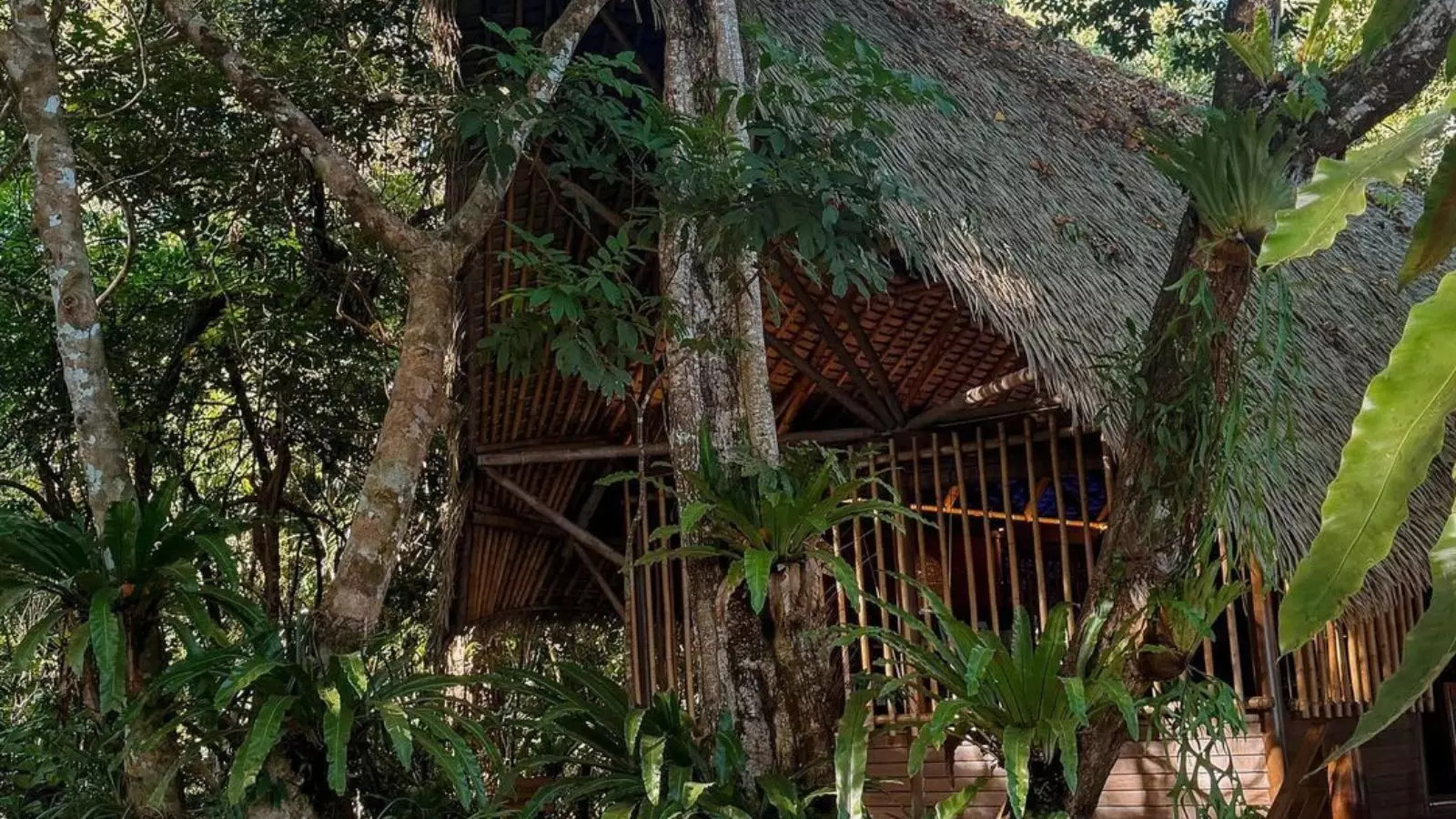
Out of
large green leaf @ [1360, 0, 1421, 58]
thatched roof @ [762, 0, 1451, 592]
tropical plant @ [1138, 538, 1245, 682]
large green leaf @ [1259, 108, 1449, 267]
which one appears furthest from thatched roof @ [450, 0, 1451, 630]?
large green leaf @ [1259, 108, 1449, 267]

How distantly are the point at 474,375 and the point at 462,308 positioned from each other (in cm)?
29

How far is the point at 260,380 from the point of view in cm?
657

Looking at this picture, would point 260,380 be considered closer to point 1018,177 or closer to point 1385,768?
point 1018,177

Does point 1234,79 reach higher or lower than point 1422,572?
higher

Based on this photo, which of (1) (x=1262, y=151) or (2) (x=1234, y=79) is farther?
(2) (x=1234, y=79)

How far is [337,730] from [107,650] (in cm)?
56

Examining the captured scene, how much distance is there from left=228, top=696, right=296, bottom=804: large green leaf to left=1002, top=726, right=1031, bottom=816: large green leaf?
1.57 m

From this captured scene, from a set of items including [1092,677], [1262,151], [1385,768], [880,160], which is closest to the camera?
[1262,151]

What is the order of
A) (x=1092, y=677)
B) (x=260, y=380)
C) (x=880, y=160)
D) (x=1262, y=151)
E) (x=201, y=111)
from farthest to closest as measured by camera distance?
(x=260, y=380)
(x=201, y=111)
(x=880, y=160)
(x=1092, y=677)
(x=1262, y=151)

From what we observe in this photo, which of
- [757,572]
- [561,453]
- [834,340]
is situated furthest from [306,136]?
[561,453]

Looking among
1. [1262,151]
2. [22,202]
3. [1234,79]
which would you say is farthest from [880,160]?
[22,202]

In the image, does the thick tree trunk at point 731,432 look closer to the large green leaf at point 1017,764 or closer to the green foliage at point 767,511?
the green foliage at point 767,511

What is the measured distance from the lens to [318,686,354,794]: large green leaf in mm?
2789

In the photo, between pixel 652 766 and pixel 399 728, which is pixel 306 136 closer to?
pixel 399 728
